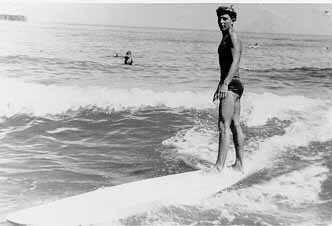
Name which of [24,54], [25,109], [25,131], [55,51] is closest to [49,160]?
[25,131]

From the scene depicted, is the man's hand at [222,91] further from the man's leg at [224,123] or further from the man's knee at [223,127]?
the man's knee at [223,127]

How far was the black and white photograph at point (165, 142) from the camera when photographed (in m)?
1.96

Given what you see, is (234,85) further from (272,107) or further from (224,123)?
(272,107)

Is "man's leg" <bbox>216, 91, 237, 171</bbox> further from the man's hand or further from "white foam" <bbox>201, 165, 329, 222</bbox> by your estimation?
"white foam" <bbox>201, 165, 329, 222</bbox>

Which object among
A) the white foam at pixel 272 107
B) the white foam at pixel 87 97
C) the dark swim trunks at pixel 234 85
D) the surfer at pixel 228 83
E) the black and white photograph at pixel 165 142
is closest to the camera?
the black and white photograph at pixel 165 142

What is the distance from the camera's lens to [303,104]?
5.18m

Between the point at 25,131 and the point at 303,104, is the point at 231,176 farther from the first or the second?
the point at 303,104

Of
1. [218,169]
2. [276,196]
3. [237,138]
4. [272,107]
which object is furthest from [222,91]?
[272,107]

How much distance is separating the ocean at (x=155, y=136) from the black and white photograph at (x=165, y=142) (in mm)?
13

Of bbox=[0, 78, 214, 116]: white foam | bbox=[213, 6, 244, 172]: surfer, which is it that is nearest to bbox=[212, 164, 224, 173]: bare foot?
bbox=[213, 6, 244, 172]: surfer

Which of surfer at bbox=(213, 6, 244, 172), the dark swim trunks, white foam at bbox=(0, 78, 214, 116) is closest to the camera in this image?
surfer at bbox=(213, 6, 244, 172)

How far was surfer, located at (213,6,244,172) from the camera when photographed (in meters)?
2.40

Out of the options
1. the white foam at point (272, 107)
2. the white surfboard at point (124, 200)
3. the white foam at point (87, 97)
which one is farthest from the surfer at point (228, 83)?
the white foam at point (87, 97)

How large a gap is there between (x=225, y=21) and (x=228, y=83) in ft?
1.36
